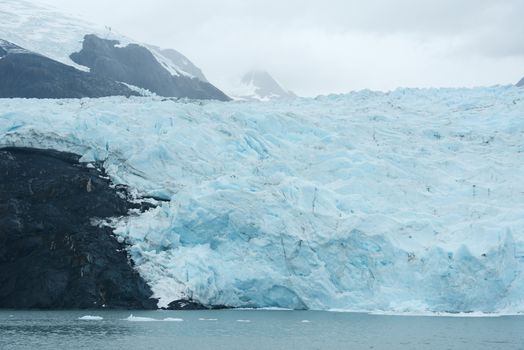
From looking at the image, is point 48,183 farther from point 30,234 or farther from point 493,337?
point 493,337

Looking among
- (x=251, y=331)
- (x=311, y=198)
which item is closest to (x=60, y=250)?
(x=251, y=331)

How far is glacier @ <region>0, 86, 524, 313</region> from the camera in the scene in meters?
27.3

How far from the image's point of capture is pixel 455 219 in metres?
30.2

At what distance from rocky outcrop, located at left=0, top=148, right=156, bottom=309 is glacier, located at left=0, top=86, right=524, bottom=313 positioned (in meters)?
0.96

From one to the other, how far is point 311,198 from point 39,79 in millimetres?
24230

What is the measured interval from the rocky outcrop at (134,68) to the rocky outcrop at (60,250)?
24.8 metres

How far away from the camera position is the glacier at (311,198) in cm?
2734

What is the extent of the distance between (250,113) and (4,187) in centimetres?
1414

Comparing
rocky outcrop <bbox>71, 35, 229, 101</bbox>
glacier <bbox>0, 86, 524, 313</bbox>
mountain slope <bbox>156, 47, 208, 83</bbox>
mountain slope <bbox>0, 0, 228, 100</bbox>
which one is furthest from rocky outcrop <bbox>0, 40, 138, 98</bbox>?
mountain slope <bbox>156, 47, 208, 83</bbox>

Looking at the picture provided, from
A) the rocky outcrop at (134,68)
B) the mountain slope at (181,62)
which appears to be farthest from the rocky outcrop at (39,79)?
the mountain slope at (181,62)

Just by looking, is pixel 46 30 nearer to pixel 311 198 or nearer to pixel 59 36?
pixel 59 36

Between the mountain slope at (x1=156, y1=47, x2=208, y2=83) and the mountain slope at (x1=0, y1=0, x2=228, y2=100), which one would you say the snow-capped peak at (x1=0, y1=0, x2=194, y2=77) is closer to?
the mountain slope at (x1=0, y1=0, x2=228, y2=100)

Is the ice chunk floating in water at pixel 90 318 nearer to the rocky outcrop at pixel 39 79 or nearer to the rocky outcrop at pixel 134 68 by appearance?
the rocky outcrop at pixel 39 79

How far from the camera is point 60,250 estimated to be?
26422 millimetres
